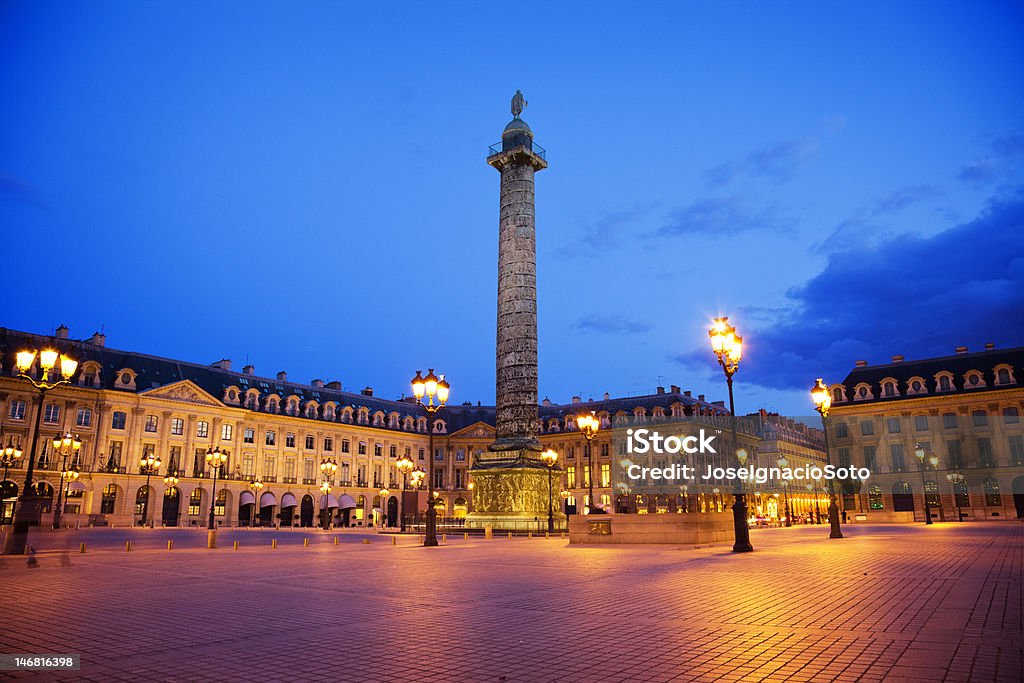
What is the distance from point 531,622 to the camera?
26.2 ft

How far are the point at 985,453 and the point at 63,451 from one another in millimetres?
81182

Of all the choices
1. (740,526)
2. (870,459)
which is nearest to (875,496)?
(870,459)

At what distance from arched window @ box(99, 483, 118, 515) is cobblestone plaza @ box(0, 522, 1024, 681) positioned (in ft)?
175

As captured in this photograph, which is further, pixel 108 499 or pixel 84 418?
pixel 84 418

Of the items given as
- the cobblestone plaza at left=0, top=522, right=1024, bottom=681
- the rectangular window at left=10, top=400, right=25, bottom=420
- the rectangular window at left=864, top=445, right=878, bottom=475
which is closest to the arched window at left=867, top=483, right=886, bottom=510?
the rectangular window at left=864, top=445, right=878, bottom=475

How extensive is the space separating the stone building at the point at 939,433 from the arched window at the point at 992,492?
81 millimetres

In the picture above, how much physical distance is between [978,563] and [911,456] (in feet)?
210

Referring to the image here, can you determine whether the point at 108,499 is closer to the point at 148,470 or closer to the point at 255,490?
the point at 148,470

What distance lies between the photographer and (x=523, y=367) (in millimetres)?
39312

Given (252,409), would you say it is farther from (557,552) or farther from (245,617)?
(245,617)

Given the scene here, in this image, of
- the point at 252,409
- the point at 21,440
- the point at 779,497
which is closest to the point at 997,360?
the point at 779,497

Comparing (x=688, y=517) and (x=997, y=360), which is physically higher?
(x=997, y=360)

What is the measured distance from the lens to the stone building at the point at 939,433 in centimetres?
6600

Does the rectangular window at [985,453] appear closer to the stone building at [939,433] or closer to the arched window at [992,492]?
the stone building at [939,433]
